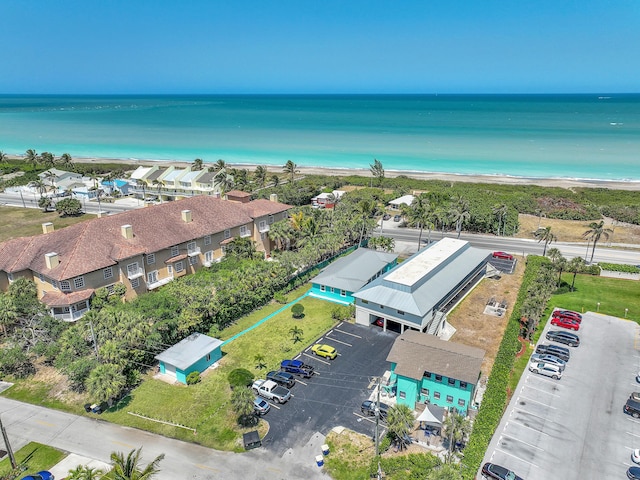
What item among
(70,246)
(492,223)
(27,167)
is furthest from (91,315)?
(27,167)

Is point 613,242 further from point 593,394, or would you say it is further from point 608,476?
point 608,476

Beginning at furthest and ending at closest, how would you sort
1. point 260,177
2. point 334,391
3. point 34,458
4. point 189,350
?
point 260,177 < point 189,350 < point 334,391 < point 34,458

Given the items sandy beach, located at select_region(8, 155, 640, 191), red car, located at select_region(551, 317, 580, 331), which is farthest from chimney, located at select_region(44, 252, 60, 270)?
sandy beach, located at select_region(8, 155, 640, 191)

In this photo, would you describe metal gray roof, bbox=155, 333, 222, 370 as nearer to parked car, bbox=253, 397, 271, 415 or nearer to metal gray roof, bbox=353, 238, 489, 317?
parked car, bbox=253, 397, 271, 415

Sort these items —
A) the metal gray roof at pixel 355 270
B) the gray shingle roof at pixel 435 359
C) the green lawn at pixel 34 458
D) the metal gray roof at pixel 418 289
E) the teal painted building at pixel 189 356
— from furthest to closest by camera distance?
the metal gray roof at pixel 355 270 → the metal gray roof at pixel 418 289 → the teal painted building at pixel 189 356 → the gray shingle roof at pixel 435 359 → the green lawn at pixel 34 458

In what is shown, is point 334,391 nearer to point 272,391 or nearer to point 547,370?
point 272,391

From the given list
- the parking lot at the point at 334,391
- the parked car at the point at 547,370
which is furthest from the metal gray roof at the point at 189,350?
the parked car at the point at 547,370

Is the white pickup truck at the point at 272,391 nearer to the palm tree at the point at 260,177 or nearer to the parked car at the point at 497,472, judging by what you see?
the parked car at the point at 497,472

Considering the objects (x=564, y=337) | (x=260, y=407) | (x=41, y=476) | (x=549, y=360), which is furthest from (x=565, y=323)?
(x=41, y=476)
